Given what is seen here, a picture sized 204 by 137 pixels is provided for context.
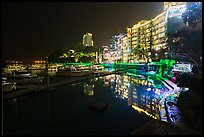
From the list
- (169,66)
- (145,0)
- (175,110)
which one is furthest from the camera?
(169,66)

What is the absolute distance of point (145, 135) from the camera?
5.05 metres

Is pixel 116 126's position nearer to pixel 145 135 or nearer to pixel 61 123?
pixel 61 123

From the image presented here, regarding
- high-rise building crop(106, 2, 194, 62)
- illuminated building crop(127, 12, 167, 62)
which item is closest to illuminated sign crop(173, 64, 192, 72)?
high-rise building crop(106, 2, 194, 62)

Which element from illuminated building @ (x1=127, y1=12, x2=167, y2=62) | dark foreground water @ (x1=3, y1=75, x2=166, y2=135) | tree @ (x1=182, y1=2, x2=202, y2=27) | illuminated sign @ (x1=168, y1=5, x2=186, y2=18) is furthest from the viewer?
illuminated building @ (x1=127, y1=12, x2=167, y2=62)

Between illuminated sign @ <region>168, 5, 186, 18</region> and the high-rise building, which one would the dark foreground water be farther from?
illuminated sign @ <region>168, 5, 186, 18</region>

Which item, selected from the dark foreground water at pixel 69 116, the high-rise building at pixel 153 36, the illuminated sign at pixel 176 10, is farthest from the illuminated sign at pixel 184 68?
the illuminated sign at pixel 176 10

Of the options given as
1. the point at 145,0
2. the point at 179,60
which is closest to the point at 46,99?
the point at 145,0

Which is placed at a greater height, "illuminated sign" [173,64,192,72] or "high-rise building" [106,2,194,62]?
"high-rise building" [106,2,194,62]

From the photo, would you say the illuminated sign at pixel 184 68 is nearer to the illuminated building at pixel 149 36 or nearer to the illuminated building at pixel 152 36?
the illuminated building at pixel 152 36

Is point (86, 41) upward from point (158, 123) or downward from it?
upward

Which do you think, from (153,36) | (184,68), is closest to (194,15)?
(184,68)

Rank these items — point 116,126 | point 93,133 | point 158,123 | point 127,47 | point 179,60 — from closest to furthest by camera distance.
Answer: point 158,123 < point 93,133 < point 116,126 < point 179,60 < point 127,47

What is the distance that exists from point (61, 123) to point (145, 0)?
7893 mm

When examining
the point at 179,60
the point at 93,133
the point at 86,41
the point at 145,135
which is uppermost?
the point at 86,41
